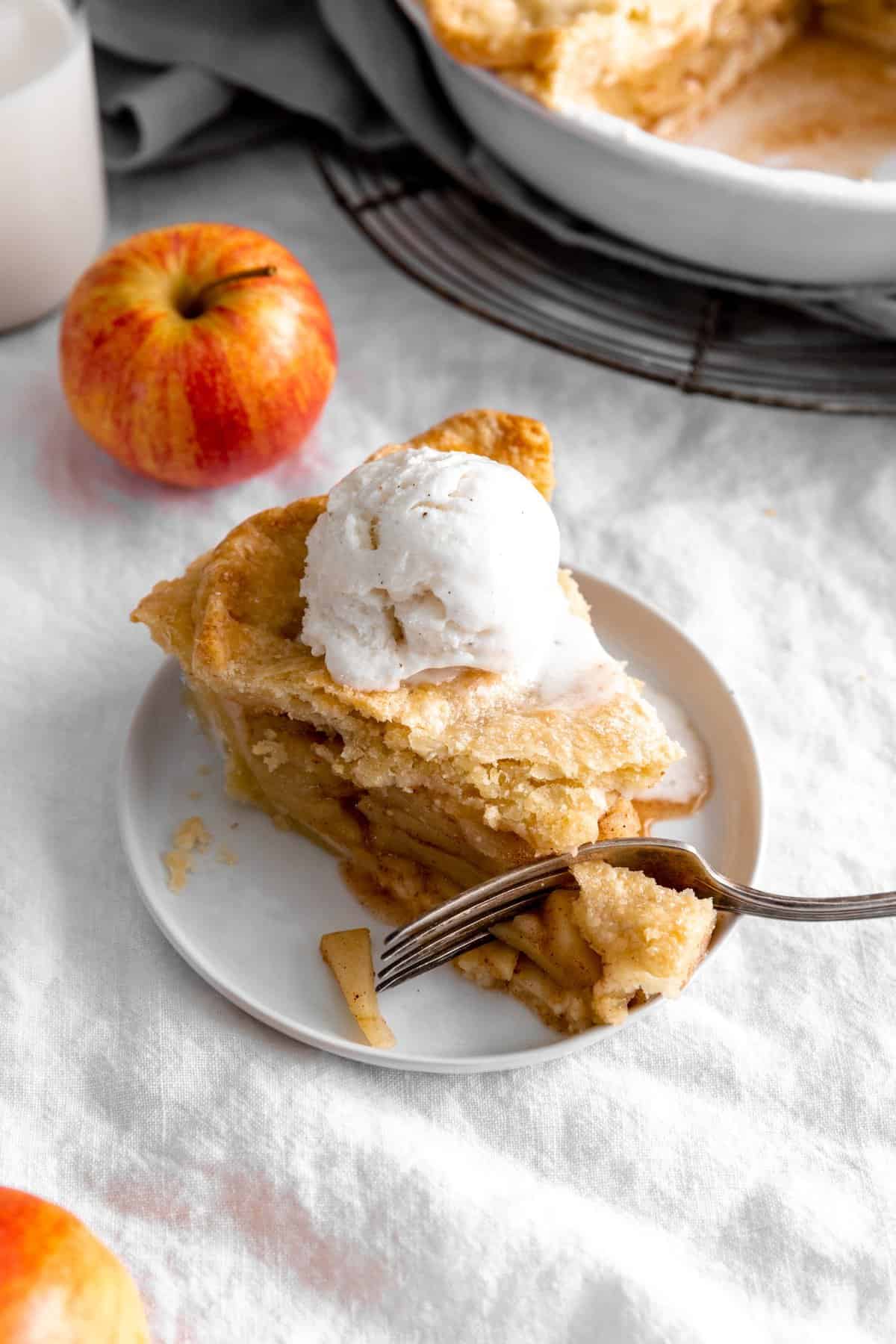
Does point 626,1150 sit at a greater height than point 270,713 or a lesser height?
lesser

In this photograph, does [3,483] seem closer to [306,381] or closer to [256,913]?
[306,381]

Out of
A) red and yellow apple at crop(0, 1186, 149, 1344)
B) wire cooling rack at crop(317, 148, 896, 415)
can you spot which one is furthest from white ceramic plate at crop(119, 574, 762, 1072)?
wire cooling rack at crop(317, 148, 896, 415)

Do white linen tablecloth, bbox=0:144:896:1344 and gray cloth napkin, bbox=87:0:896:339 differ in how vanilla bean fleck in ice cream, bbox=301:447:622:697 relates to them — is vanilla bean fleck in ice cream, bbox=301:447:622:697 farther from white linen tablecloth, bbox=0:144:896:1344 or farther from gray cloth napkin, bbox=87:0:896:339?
gray cloth napkin, bbox=87:0:896:339

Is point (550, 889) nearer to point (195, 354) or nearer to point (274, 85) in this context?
point (195, 354)

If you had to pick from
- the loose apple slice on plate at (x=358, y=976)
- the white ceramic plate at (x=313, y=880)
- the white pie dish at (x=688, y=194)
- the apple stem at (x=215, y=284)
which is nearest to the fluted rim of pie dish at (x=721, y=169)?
the white pie dish at (x=688, y=194)

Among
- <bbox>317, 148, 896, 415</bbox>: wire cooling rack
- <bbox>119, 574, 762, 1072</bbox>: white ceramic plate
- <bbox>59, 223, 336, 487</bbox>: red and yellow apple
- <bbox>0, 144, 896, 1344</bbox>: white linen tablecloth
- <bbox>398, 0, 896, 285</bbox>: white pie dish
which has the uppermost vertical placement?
<bbox>398, 0, 896, 285</bbox>: white pie dish

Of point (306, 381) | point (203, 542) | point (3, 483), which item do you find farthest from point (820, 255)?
point (3, 483)

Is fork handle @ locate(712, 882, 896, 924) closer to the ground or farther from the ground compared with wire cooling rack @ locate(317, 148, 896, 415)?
closer to the ground
